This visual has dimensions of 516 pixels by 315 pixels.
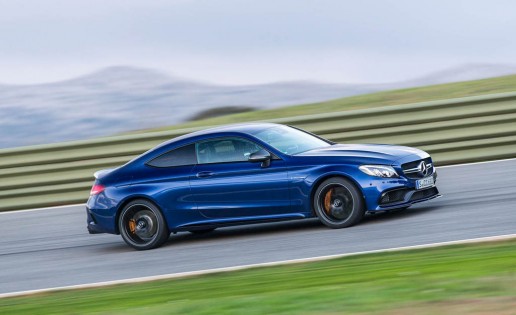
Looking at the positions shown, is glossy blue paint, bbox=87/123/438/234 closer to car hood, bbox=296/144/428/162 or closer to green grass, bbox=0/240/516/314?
car hood, bbox=296/144/428/162

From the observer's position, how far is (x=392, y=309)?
22.4 feet

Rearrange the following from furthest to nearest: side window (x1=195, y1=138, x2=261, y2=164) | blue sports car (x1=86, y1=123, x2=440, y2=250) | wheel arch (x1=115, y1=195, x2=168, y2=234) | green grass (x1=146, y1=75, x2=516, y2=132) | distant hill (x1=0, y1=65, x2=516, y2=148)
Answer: distant hill (x1=0, y1=65, x2=516, y2=148), green grass (x1=146, y1=75, x2=516, y2=132), wheel arch (x1=115, y1=195, x2=168, y2=234), side window (x1=195, y1=138, x2=261, y2=164), blue sports car (x1=86, y1=123, x2=440, y2=250)

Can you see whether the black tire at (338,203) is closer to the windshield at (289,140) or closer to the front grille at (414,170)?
the front grille at (414,170)

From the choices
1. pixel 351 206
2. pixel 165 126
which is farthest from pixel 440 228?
pixel 165 126

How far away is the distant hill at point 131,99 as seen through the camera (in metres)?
20.9

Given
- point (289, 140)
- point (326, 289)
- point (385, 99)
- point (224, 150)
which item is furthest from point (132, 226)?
point (385, 99)

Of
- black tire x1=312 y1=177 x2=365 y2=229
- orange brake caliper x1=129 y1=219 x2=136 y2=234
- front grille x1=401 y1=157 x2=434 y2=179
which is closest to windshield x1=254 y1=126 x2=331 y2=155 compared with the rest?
black tire x1=312 y1=177 x2=365 y2=229

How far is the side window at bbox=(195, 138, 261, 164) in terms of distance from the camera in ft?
39.3

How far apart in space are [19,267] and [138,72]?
1062 cm

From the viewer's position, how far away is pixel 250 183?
11.8 m

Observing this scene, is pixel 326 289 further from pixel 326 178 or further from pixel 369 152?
pixel 369 152

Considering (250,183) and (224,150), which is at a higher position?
(224,150)

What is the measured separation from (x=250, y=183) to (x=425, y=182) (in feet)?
6.27

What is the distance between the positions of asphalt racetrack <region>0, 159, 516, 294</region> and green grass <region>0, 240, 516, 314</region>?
790 millimetres
